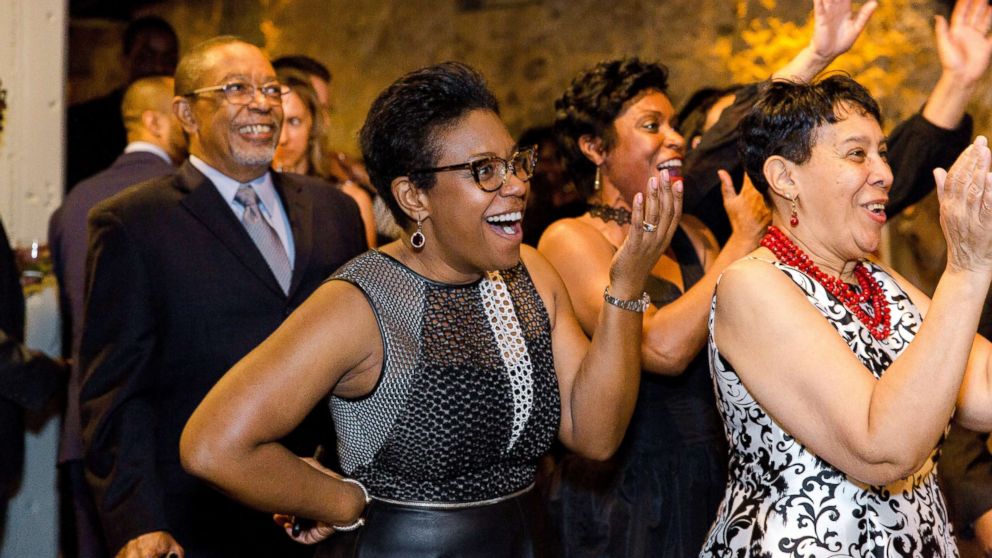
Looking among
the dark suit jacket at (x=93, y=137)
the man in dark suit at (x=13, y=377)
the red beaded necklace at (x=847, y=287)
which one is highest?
the red beaded necklace at (x=847, y=287)

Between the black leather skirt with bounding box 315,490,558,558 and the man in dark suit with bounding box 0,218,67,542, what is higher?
the black leather skirt with bounding box 315,490,558,558

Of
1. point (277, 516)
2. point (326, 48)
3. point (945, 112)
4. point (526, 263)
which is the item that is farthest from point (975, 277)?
point (326, 48)

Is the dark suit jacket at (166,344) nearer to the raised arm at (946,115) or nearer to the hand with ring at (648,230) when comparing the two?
the hand with ring at (648,230)

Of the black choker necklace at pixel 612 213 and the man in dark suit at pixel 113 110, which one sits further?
the man in dark suit at pixel 113 110

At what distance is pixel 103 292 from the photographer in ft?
9.09

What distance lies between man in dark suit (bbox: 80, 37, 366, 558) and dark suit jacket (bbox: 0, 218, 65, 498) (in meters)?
0.74

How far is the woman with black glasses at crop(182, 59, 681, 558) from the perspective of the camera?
6.80 feet

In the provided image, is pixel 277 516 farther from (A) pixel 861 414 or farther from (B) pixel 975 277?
(B) pixel 975 277

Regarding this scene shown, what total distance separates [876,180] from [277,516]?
130 centimetres

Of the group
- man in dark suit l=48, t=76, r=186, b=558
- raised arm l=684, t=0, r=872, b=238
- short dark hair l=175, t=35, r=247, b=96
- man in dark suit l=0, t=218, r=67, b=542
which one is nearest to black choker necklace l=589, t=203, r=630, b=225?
raised arm l=684, t=0, r=872, b=238

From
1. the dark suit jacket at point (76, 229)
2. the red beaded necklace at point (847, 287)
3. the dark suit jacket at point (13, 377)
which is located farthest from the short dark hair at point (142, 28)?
the red beaded necklace at point (847, 287)

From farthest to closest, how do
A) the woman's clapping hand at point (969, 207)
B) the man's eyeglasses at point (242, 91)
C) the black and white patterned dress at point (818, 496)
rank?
the man's eyeglasses at point (242, 91) < the black and white patterned dress at point (818, 496) < the woman's clapping hand at point (969, 207)

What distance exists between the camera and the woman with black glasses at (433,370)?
2.07m

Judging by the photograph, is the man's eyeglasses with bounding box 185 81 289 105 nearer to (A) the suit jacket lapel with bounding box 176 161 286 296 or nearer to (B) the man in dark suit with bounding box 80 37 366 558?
(B) the man in dark suit with bounding box 80 37 366 558
